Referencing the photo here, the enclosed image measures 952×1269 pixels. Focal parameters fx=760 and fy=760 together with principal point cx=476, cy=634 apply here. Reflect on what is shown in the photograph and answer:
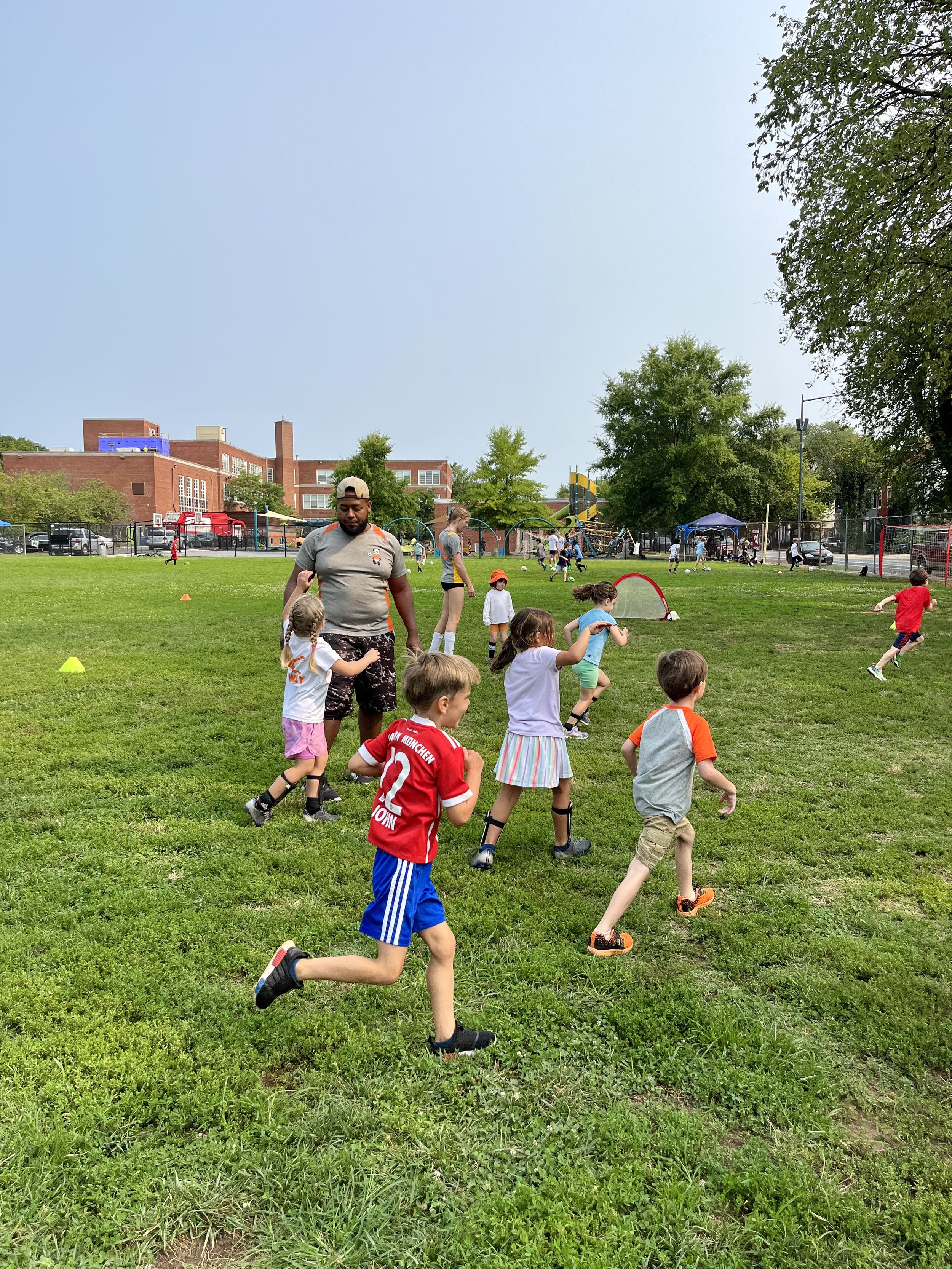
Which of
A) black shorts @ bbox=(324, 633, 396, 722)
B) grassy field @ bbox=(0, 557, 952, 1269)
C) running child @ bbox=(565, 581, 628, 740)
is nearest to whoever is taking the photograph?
grassy field @ bbox=(0, 557, 952, 1269)

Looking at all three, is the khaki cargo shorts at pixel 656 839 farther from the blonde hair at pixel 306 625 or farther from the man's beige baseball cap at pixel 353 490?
the man's beige baseball cap at pixel 353 490

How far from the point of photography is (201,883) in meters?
4.18

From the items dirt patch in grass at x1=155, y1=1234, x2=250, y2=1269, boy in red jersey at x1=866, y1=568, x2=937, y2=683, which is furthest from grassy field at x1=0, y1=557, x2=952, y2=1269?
boy in red jersey at x1=866, y1=568, x2=937, y2=683

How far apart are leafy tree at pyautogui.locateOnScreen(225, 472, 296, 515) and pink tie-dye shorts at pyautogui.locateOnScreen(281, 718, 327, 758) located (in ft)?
282

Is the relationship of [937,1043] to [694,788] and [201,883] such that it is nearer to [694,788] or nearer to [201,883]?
[694,788]

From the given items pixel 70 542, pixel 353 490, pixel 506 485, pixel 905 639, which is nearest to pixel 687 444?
pixel 506 485

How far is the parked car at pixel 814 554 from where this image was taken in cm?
4369

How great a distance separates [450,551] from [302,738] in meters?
5.66

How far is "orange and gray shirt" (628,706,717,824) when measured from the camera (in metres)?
3.75

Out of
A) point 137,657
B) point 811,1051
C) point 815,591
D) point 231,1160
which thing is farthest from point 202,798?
point 815,591

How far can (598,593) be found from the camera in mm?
6949

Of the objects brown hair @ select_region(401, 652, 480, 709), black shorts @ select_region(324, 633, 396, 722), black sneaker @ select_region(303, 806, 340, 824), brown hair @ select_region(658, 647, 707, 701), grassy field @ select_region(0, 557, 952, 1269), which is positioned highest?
brown hair @ select_region(401, 652, 480, 709)

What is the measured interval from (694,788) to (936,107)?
15.4m

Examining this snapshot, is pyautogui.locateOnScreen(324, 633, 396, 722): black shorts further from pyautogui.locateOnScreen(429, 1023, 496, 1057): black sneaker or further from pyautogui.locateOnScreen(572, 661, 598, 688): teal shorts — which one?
pyautogui.locateOnScreen(429, 1023, 496, 1057): black sneaker
